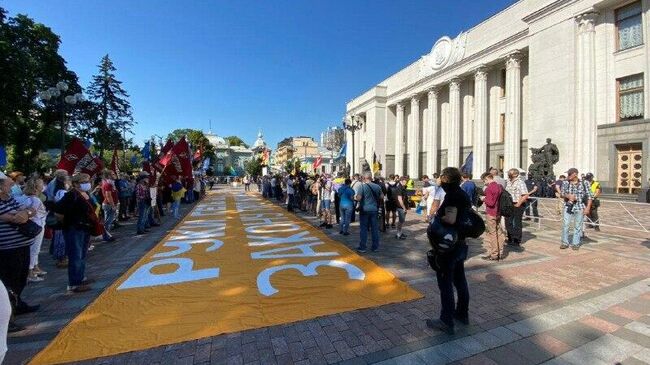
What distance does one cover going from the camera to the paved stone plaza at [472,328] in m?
3.19

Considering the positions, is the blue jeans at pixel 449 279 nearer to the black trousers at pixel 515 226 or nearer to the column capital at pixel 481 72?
the black trousers at pixel 515 226

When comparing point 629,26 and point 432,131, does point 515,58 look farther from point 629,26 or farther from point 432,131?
point 432,131

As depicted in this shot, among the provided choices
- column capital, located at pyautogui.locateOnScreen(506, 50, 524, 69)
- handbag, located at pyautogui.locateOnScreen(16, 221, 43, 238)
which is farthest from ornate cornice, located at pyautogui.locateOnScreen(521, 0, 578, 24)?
handbag, located at pyautogui.locateOnScreen(16, 221, 43, 238)

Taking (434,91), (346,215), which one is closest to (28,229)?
(346,215)

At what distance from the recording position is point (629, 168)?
1867 centimetres

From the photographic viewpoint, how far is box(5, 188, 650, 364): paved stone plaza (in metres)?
3.19

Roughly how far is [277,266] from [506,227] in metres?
6.01

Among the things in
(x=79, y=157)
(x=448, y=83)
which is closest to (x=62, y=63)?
(x=79, y=157)

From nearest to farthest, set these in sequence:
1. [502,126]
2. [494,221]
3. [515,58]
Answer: [494,221] < [515,58] < [502,126]

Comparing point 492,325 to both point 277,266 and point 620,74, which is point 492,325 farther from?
point 620,74

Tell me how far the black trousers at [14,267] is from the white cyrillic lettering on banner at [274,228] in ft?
20.6

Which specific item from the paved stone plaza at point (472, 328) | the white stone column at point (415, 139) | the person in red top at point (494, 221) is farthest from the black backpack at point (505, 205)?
the white stone column at point (415, 139)

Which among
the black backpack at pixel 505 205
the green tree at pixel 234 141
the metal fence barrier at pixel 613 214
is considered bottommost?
the metal fence barrier at pixel 613 214

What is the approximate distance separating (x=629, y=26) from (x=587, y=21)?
6.89ft
